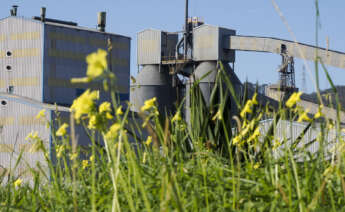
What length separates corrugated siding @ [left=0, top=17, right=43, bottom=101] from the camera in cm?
2900

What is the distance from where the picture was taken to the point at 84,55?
30797 mm

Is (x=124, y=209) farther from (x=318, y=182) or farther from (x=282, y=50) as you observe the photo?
(x=282, y=50)

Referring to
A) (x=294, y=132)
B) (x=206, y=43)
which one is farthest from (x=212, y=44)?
(x=294, y=132)

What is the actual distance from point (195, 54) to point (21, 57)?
10216 millimetres

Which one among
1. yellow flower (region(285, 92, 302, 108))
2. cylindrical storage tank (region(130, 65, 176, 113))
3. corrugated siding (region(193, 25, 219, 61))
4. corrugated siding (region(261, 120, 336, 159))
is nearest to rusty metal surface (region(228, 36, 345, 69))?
corrugated siding (region(193, 25, 219, 61))

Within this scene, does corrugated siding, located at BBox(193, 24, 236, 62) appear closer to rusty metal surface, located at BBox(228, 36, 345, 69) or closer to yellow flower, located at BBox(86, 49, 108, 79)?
rusty metal surface, located at BBox(228, 36, 345, 69)

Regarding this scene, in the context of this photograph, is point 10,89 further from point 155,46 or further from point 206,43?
point 206,43

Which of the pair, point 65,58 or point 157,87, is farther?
point 157,87

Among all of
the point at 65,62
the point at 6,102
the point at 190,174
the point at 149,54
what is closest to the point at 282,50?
the point at 149,54

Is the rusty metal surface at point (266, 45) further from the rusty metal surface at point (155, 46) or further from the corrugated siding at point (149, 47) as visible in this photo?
the corrugated siding at point (149, 47)

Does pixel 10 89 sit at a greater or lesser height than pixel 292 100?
lesser

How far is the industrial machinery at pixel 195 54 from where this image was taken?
29.4 meters

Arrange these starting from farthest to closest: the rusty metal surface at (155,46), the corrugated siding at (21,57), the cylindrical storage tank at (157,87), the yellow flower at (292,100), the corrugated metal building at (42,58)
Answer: the rusty metal surface at (155,46), the cylindrical storage tank at (157,87), the corrugated siding at (21,57), the corrugated metal building at (42,58), the yellow flower at (292,100)

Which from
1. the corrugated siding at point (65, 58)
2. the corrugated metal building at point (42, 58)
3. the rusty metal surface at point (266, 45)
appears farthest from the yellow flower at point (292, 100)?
the corrugated siding at point (65, 58)
